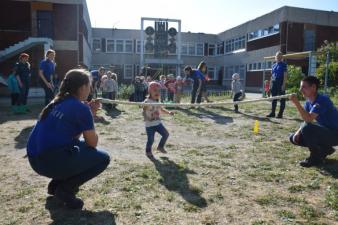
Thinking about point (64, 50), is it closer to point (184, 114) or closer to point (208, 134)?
point (184, 114)

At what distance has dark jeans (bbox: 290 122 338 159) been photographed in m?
5.56

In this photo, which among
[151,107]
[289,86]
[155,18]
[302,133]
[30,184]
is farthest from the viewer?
[155,18]

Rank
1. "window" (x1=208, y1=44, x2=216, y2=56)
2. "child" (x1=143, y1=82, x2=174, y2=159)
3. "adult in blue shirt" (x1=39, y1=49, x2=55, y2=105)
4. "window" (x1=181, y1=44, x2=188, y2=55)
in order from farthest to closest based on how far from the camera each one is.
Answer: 1. "window" (x1=208, y1=44, x2=216, y2=56)
2. "window" (x1=181, y1=44, x2=188, y2=55)
3. "adult in blue shirt" (x1=39, y1=49, x2=55, y2=105)
4. "child" (x1=143, y1=82, x2=174, y2=159)

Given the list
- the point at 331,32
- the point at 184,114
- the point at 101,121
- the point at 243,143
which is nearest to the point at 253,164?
the point at 243,143

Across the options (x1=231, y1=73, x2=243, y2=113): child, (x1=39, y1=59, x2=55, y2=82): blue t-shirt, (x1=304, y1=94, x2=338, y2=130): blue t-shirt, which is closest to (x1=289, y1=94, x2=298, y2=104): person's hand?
(x1=304, y1=94, x2=338, y2=130): blue t-shirt

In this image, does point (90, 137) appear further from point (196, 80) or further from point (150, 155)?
point (196, 80)

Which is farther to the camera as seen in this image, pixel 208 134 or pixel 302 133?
pixel 208 134

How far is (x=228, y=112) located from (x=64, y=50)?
15.5 metres

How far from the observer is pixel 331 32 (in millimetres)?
36469

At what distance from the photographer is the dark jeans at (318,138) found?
5.56m

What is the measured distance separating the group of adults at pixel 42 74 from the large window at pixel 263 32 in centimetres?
2961

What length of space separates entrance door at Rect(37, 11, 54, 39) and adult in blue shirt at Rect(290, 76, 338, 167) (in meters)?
21.9

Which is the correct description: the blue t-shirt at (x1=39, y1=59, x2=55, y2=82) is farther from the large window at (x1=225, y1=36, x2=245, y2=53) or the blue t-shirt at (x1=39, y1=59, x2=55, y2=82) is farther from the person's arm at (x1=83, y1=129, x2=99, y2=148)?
the large window at (x1=225, y1=36, x2=245, y2=53)

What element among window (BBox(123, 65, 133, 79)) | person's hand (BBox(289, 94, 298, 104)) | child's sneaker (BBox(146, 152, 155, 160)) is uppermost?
window (BBox(123, 65, 133, 79))
